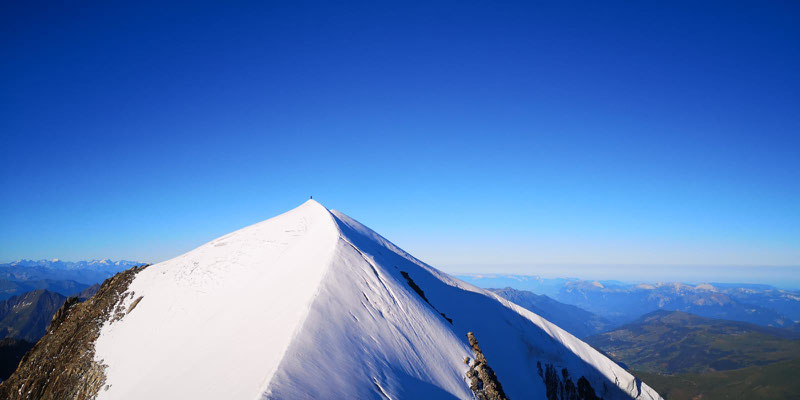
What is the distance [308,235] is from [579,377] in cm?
3692

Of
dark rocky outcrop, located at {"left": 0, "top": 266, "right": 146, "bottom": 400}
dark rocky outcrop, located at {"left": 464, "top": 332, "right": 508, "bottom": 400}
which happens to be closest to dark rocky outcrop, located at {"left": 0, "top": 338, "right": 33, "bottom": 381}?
dark rocky outcrop, located at {"left": 0, "top": 266, "right": 146, "bottom": 400}

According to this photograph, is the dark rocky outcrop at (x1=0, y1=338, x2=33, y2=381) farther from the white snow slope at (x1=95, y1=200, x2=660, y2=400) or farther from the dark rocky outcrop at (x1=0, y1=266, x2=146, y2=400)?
the white snow slope at (x1=95, y1=200, x2=660, y2=400)

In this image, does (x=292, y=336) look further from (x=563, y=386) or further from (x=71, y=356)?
(x=563, y=386)

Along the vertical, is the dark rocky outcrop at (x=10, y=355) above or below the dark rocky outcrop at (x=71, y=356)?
below

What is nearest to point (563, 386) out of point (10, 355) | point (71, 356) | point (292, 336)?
point (292, 336)

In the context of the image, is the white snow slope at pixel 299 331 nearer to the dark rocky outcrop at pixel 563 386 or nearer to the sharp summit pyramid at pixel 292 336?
the sharp summit pyramid at pixel 292 336

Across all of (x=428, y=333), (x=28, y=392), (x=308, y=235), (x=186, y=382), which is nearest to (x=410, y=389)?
(x=428, y=333)

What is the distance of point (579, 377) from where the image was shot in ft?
136

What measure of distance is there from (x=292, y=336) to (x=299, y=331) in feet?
1.44

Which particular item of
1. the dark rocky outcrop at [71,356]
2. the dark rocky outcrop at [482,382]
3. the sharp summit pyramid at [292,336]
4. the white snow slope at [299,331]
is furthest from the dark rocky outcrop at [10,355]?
the dark rocky outcrop at [482,382]

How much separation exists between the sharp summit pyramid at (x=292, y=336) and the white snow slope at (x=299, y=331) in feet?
0.32

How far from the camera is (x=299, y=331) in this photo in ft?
49.4

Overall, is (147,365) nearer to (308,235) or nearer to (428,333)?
(308,235)

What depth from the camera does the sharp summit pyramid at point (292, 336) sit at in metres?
14.3
